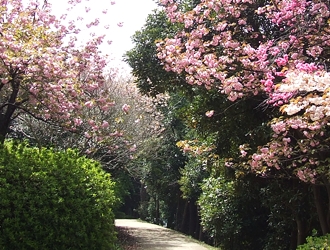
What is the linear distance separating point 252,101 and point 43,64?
13.2ft

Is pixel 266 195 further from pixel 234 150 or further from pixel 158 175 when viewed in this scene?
pixel 158 175

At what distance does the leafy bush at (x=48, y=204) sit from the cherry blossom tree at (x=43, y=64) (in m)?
1.58

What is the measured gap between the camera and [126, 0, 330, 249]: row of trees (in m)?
5.39

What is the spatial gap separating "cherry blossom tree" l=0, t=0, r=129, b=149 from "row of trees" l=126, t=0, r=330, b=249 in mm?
1489

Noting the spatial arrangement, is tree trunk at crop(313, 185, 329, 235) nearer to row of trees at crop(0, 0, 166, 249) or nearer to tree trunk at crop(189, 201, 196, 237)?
row of trees at crop(0, 0, 166, 249)

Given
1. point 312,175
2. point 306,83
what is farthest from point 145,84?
point 306,83

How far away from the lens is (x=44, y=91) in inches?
272

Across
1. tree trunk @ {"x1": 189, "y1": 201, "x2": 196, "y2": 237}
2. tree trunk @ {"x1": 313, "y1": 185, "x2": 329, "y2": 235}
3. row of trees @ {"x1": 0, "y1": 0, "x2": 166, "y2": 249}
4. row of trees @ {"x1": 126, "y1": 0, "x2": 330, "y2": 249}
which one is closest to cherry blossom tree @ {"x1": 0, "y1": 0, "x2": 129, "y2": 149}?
row of trees @ {"x1": 0, "y1": 0, "x2": 166, "y2": 249}

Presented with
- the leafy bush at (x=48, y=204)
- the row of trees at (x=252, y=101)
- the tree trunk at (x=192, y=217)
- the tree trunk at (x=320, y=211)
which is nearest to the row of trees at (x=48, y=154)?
the leafy bush at (x=48, y=204)

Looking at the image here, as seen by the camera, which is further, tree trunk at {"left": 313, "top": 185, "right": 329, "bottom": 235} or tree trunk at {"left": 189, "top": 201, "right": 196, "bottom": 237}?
tree trunk at {"left": 189, "top": 201, "right": 196, "bottom": 237}

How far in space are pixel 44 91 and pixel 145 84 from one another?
3.84 meters

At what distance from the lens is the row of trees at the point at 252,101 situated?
17.7 feet

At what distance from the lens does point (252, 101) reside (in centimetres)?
816

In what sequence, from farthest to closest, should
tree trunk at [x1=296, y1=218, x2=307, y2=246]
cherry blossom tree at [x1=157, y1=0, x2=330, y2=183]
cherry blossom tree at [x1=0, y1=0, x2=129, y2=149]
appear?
tree trunk at [x1=296, y1=218, x2=307, y2=246], cherry blossom tree at [x1=0, y1=0, x2=129, y2=149], cherry blossom tree at [x1=157, y1=0, x2=330, y2=183]
